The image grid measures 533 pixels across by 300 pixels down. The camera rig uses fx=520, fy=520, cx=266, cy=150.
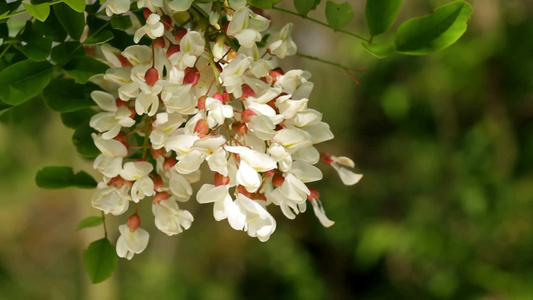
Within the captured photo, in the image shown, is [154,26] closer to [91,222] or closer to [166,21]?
[166,21]

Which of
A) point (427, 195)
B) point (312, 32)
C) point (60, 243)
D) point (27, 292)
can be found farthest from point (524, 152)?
point (60, 243)

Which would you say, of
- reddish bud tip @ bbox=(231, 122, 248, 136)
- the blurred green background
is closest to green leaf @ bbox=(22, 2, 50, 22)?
reddish bud tip @ bbox=(231, 122, 248, 136)

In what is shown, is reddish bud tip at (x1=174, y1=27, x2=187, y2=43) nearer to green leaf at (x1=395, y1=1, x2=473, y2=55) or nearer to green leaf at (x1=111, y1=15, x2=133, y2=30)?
green leaf at (x1=111, y1=15, x2=133, y2=30)

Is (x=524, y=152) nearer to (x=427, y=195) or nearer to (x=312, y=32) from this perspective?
(x=427, y=195)

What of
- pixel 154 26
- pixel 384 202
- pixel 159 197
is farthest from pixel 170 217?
pixel 384 202

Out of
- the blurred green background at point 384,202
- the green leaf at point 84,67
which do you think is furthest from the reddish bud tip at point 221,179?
the blurred green background at point 384,202

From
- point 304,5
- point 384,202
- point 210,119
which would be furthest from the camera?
point 384,202

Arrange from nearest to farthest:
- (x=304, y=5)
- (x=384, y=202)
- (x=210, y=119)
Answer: (x=210, y=119)
(x=304, y=5)
(x=384, y=202)

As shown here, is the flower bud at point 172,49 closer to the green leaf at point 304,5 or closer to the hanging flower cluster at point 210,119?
the hanging flower cluster at point 210,119
